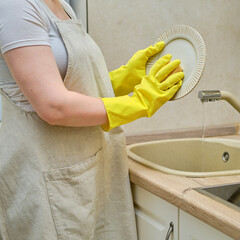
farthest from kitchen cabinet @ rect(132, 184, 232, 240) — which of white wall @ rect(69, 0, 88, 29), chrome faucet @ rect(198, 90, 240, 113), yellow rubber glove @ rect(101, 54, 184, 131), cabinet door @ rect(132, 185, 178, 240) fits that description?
white wall @ rect(69, 0, 88, 29)

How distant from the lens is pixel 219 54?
5.28 ft

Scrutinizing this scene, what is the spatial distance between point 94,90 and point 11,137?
0.25 meters

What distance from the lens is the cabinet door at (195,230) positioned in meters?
0.75

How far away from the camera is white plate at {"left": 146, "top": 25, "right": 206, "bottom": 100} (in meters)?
0.94

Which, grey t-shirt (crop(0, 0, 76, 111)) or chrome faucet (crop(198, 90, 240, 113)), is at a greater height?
grey t-shirt (crop(0, 0, 76, 111))

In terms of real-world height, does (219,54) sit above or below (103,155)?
above

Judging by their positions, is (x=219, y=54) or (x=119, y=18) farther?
(x=219, y=54)

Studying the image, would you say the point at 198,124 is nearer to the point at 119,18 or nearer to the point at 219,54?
the point at 219,54

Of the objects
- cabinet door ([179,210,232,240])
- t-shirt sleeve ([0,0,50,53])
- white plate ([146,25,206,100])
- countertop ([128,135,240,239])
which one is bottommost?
cabinet door ([179,210,232,240])

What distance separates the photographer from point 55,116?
77 cm

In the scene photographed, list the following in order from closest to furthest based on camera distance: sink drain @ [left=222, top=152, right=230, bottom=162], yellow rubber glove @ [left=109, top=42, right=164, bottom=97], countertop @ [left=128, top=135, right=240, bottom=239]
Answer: countertop @ [left=128, top=135, right=240, bottom=239] < yellow rubber glove @ [left=109, top=42, right=164, bottom=97] < sink drain @ [left=222, top=152, right=230, bottom=162]

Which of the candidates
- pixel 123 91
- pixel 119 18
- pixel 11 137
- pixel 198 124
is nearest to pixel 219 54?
pixel 198 124

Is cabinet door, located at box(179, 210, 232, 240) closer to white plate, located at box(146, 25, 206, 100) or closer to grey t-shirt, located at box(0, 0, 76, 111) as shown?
white plate, located at box(146, 25, 206, 100)

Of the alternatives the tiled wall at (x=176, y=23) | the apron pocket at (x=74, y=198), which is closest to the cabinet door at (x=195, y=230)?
the apron pocket at (x=74, y=198)
